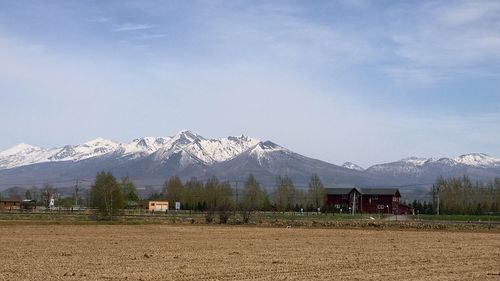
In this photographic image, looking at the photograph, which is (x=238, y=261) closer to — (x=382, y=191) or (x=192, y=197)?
(x=382, y=191)

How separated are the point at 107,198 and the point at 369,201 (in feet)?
298

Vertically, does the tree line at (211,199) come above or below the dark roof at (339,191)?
below

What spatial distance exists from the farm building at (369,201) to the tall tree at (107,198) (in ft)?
247

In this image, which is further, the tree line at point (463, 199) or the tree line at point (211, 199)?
the tree line at point (463, 199)

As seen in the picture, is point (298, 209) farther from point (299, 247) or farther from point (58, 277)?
point (58, 277)

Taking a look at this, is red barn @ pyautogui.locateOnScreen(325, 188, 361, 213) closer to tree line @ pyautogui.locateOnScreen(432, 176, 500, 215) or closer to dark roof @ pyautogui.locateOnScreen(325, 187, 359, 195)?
dark roof @ pyautogui.locateOnScreen(325, 187, 359, 195)

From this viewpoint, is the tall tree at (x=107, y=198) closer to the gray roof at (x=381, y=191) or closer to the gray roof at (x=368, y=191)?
the gray roof at (x=368, y=191)

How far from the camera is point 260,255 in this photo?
35.6 meters

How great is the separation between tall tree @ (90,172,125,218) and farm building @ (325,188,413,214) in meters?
75.3

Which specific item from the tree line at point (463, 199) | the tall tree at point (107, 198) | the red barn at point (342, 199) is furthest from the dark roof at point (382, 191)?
the tall tree at point (107, 198)

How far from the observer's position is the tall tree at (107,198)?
96931 mm

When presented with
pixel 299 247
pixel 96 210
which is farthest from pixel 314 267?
pixel 96 210

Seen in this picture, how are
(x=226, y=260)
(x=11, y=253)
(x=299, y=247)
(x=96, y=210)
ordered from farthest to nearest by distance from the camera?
1. (x=96, y=210)
2. (x=299, y=247)
3. (x=11, y=253)
4. (x=226, y=260)

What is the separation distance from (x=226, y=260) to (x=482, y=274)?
37.5 feet
